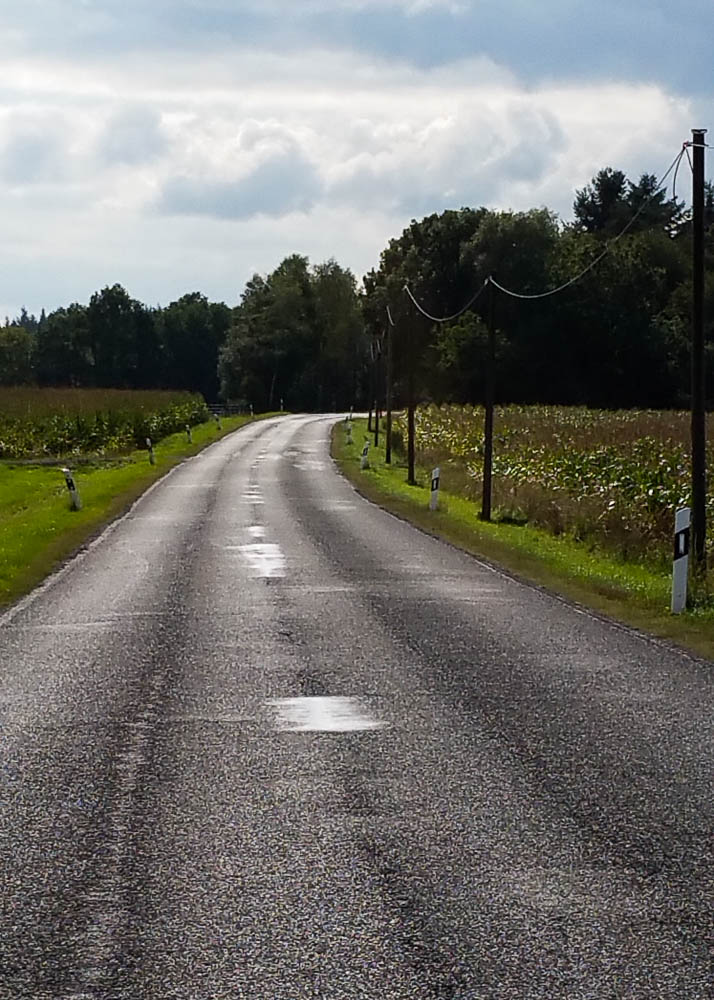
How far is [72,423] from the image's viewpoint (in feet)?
203

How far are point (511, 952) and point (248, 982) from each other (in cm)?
100

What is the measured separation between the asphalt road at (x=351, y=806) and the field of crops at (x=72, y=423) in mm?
44086

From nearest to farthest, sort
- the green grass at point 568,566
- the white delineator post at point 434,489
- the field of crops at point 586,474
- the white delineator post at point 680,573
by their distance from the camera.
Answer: the green grass at point 568,566 < the white delineator post at point 680,573 < the field of crops at point 586,474 < the white delineator post at point 434,489

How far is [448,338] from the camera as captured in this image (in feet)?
294

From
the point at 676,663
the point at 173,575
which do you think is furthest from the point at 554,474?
the point at 676,663

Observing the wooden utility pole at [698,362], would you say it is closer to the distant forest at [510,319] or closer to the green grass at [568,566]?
the green grass at [568,566]

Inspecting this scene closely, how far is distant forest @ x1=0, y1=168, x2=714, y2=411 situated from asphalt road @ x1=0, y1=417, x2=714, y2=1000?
5792cm

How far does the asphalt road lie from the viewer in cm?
512

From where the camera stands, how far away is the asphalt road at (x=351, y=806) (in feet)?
16.8

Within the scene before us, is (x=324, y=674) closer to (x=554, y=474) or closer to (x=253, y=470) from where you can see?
(x=554, y=474)

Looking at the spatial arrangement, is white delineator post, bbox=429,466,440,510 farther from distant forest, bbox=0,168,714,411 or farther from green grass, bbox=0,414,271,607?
distant forest, bbox=0,168,714,411

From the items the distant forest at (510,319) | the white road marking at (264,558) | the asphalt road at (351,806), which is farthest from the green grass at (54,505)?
the distant forest at (510,319)

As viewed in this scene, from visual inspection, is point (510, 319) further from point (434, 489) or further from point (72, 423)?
point (434, 489)

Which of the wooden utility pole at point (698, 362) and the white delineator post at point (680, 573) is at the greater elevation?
the wooden utility pole at point (698, 362)
